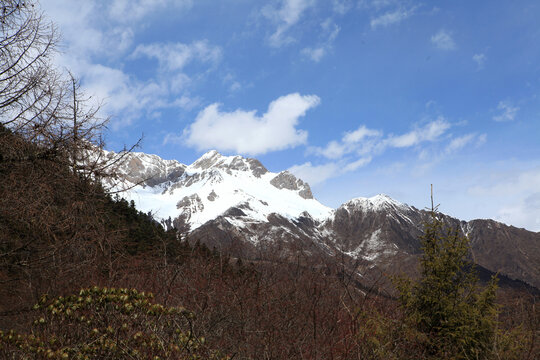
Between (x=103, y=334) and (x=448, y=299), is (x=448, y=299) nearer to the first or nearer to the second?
(x=448, y=299)

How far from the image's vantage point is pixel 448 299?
372 inches

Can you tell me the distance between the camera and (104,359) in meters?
4.80

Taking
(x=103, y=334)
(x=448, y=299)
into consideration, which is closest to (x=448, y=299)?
(x=448, y=299)

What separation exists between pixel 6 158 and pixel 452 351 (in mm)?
9682

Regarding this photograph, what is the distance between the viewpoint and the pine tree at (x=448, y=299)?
909 cm

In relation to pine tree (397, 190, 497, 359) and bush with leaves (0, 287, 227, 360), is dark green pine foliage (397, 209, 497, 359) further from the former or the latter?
bush with leaves (0, 287, 227, 360)

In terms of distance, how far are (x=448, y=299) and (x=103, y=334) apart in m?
7.98

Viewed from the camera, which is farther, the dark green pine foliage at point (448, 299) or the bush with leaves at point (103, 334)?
the dark green pine foliage at point (448, 299)

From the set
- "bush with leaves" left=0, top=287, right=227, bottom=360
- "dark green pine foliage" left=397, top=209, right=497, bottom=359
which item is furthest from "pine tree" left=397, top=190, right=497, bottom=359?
"bush with leaves" left=0, top=287, right=227, bottom=360

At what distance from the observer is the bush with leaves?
464cm

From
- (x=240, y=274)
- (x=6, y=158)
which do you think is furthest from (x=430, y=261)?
(x=240, y=274)

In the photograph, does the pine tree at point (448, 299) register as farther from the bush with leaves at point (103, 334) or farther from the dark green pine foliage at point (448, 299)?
the bush with leaves at point (103, 334)

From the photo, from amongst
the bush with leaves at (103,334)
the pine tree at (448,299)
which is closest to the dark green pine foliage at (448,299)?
the pine tree at (448,299)

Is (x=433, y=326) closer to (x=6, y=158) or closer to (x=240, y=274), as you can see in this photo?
(x=6, y=158)
